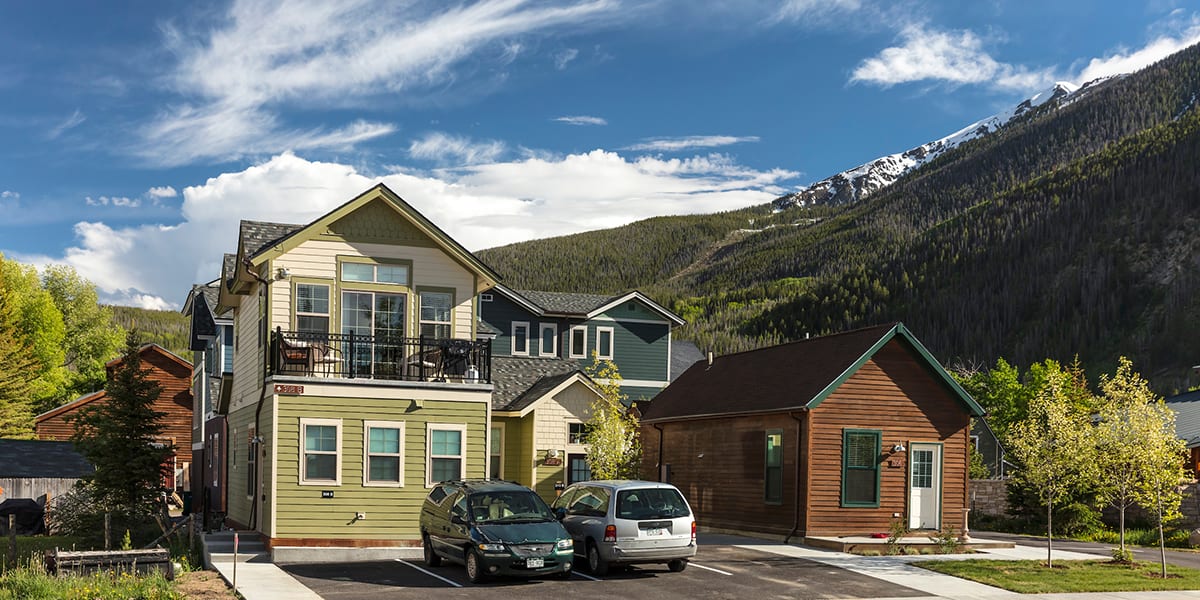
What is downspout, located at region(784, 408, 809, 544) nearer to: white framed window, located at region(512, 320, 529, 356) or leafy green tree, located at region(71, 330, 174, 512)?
leafy green tree, located at region(71, 330, 174, 512)

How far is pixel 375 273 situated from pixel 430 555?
7066 millimetres

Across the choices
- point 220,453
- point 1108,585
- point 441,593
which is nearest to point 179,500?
point 220,453

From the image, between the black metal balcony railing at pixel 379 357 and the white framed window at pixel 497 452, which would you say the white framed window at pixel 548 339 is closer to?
the white framed window at pixel 497 452

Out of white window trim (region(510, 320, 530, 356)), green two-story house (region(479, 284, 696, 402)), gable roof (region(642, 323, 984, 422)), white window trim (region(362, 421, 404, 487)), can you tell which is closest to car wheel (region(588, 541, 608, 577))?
white window trim (region(362, 421, 404, 487))

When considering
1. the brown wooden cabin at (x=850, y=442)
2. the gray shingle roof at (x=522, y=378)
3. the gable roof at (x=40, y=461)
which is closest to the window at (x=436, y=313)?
the brown wooden cabin at (x=850, y=442)

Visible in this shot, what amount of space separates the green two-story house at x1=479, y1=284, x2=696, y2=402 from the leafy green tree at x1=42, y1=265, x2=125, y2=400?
42444 millimetres

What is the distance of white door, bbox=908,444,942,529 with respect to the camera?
2873 centimetres

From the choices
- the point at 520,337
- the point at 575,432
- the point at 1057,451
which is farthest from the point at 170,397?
the point at 1057,451

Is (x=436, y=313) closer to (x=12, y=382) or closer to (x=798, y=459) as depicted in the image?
(x=798, y=459)

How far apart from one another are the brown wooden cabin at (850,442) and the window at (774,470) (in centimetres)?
3

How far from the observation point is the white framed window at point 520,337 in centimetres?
4766

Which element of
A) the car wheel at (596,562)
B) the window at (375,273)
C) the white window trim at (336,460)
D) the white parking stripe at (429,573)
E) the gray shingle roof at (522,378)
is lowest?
the white parking stripe at (429,573)

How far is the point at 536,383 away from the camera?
1501 inches

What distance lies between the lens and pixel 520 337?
1884 inches
